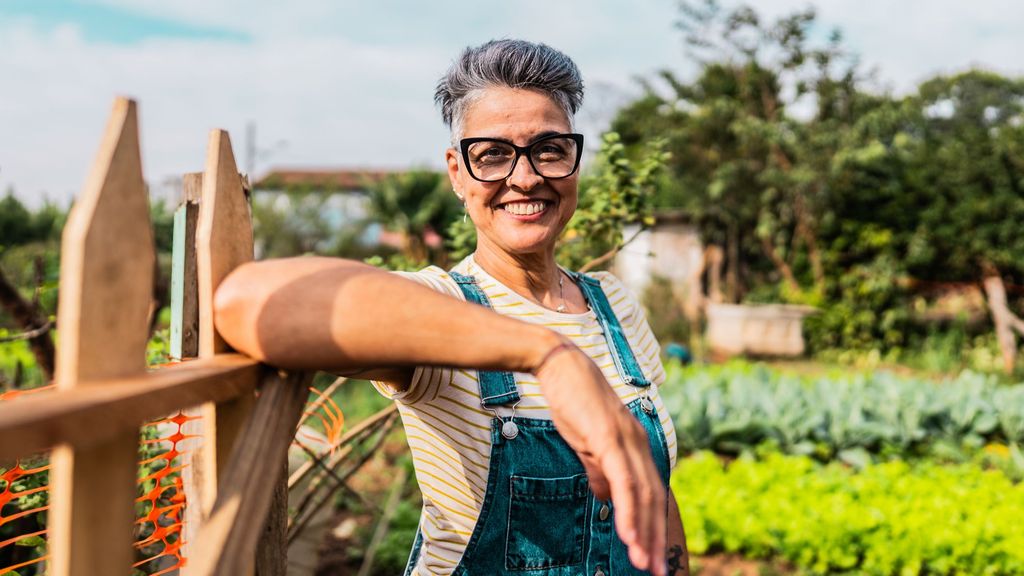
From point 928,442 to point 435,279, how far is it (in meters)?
5.20

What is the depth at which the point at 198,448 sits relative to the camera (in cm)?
91

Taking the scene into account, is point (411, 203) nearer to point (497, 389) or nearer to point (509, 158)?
point (509, 158)

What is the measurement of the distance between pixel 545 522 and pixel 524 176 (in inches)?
25.1

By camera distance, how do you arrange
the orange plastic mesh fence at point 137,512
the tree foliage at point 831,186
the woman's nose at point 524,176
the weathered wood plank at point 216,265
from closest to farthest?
the weathered wood plank at point 216,265, the woman's nose at point 524,176, the orange plastic mesh fence at point 137,512, the tree foliage at point 831,186

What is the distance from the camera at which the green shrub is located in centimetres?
352

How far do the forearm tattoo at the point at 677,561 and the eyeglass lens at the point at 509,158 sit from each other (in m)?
0.83

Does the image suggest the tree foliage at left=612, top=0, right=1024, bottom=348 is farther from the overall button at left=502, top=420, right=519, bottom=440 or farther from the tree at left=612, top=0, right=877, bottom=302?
the overall button at left=502, top=420, right=519, bottom=440

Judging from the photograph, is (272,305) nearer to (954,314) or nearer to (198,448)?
(198,448)

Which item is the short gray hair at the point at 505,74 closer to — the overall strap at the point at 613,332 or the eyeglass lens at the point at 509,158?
the eyeglass lens at the point at 509,158

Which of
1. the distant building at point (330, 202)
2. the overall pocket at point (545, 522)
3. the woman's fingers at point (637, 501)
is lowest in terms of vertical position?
the overall pocket at point (545, 522)

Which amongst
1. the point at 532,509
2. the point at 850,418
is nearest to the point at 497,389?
the point at 532,509

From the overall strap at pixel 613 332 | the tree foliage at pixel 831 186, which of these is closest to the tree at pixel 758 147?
the tree foliage at pixel 831 186

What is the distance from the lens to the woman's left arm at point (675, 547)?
1.59 meters

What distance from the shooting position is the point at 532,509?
1.28 m
